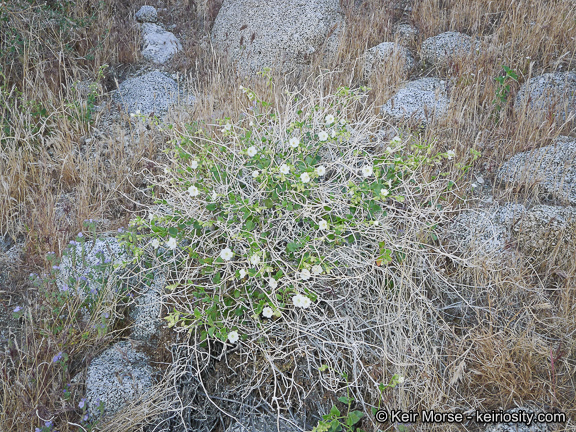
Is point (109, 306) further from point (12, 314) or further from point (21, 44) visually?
point (21, 44)

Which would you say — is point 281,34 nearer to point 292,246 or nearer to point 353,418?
point 292,246

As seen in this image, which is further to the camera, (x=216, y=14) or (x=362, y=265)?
(x=216, y=14)

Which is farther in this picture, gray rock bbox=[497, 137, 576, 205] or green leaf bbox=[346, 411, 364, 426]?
gray rock bbox=[497, 137, 576, 205]

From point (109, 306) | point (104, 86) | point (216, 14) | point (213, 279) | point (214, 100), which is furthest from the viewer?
point (216, 14)

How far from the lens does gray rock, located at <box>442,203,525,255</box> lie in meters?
2.83

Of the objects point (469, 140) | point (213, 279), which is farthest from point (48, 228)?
point (469, 140)

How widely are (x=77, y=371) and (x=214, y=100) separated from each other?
102 inches

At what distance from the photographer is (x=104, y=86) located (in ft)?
15.1

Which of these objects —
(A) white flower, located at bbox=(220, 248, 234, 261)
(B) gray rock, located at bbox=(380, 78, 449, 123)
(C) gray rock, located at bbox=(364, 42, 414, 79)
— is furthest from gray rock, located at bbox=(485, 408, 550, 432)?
(C) gray rock, located at bbox=(364, 42, 414, 79)

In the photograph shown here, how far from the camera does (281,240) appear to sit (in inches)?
101

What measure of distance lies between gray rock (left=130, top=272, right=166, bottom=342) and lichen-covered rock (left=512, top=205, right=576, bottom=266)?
2.23 meters

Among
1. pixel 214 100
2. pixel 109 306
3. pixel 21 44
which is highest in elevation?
pixel 21 44

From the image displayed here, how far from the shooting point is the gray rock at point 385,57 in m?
4.46
